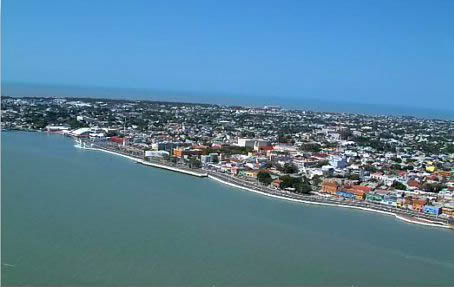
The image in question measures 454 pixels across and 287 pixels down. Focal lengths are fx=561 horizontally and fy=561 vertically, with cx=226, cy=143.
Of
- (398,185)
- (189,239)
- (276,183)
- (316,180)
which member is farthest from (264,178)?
(189,239)

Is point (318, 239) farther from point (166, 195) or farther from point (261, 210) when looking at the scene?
point (166, 195)

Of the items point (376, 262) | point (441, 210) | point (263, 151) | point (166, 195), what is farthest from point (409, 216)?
point (263, 151)

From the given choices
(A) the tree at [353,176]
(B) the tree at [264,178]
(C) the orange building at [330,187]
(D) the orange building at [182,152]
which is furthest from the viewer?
(D) the orange building at [182,152]

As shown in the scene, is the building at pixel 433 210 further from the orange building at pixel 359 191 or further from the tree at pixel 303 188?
the tree at pixel 303 188

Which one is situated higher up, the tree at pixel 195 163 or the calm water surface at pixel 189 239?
the calm water surface at pixel 189 239

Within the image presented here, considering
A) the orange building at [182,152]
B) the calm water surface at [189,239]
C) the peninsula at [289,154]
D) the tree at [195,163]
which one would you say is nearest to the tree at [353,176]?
the peninsula at [289,154]

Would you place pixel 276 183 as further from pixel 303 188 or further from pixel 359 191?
pixel 359 191

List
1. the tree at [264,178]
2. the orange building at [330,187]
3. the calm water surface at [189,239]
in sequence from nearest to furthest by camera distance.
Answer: the calm water surface at [189,239] < the orange building at [330,187] < the tree at [264,178]

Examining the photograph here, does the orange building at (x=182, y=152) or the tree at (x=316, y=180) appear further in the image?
the orange building at (x=182, y=152)
